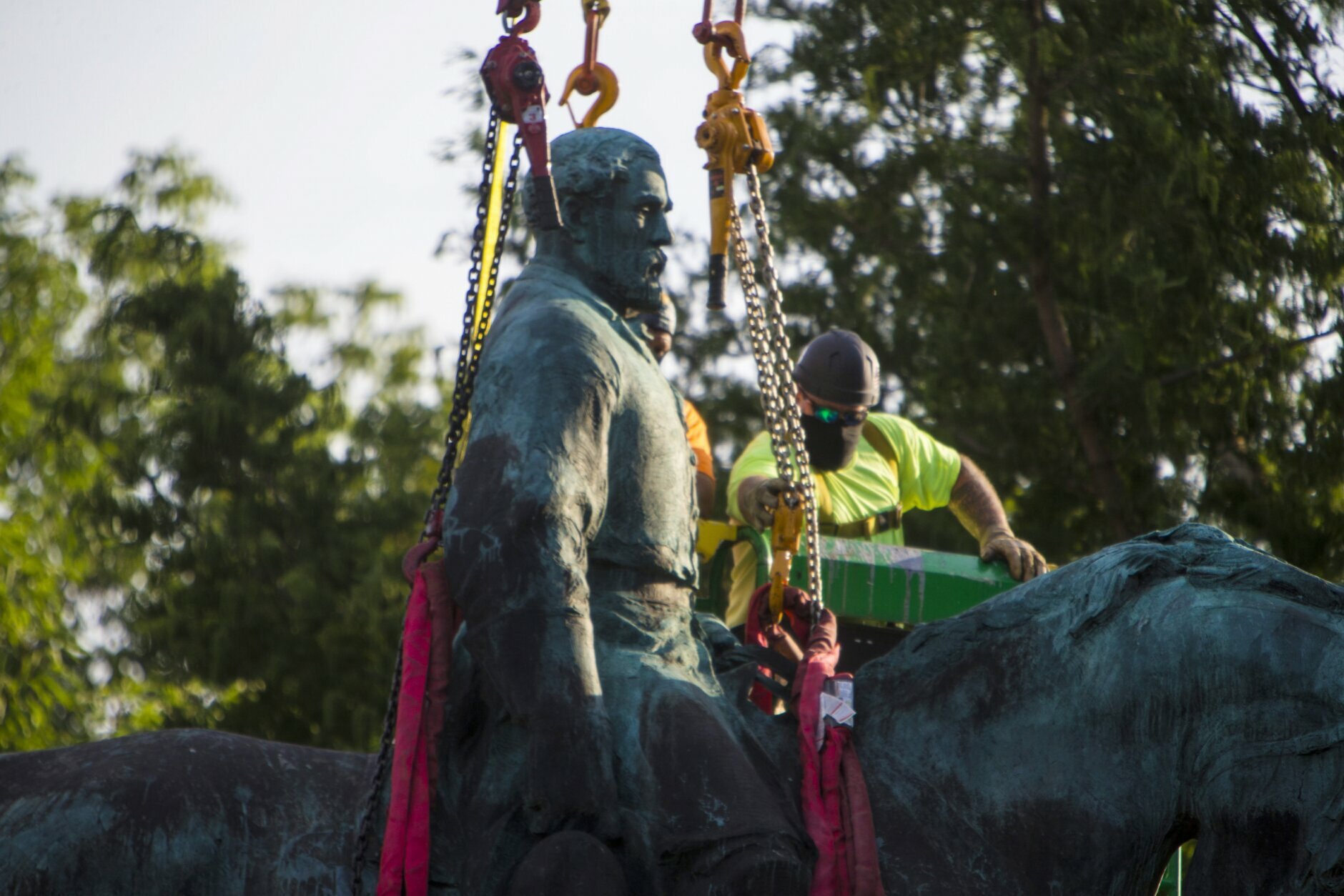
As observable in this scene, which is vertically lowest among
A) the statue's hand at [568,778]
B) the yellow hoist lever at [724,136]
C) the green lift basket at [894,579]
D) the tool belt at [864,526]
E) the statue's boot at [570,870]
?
the statue's boot at [570,870]

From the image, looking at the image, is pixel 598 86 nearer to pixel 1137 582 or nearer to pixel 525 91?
pixel 525 91

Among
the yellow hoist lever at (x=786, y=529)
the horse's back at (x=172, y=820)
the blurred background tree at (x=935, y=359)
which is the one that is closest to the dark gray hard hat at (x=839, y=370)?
the yellow hoist lever at (x=786, y=529)

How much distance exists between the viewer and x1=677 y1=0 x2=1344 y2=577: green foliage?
909cm

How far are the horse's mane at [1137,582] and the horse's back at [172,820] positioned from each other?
1.15 metres

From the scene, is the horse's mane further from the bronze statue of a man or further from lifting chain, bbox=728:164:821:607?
lifting chain, bbox=728:164:821:607

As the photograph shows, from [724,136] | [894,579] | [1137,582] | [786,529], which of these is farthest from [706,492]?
[1137,582]

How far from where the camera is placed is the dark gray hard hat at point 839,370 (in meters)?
5.52

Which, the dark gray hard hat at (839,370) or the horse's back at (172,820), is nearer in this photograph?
the horse's back at (172,820)

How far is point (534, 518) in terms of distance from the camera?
3.24 metres

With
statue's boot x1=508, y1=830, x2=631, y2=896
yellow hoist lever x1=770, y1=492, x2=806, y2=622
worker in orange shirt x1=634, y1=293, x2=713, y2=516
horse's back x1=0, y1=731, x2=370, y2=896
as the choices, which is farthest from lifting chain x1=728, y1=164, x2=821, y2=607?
worker in orange shirt x1=634, y1=293, x2=713, y2=516

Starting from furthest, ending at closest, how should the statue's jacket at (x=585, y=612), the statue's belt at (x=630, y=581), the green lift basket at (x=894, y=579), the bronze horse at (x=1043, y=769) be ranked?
the green lift basket at (x=894, y=579)
the statue's belt at (x=630, y=581)
the statue's jacket at (x=585, y=612)
the bronze horse at (x=1043, y=769)

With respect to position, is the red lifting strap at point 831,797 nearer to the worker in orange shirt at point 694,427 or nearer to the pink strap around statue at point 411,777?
the pink strap around statue at point 411,777

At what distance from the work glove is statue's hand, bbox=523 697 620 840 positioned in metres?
1.09

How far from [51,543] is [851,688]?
1319 centimetres
